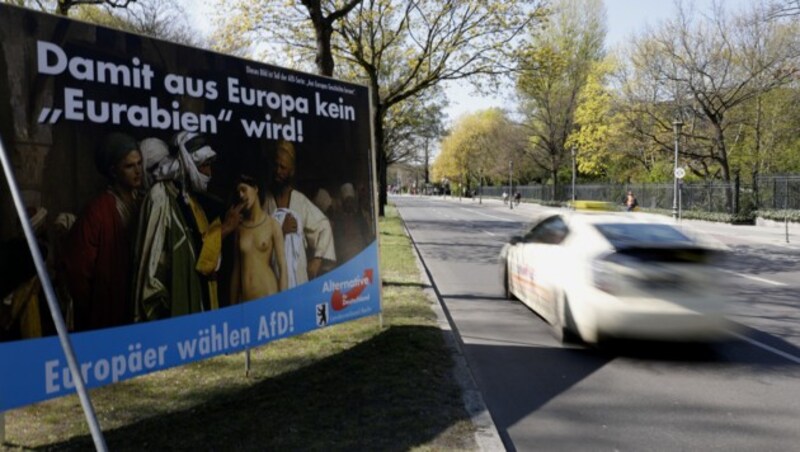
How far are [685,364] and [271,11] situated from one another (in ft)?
49.6

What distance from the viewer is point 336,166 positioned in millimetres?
7102

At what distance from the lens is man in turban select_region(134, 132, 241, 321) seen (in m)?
4.91

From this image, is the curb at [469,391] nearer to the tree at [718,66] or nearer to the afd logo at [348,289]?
the afd logo at [348,289]

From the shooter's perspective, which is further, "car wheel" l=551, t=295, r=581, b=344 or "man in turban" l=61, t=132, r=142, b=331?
"car wheel" l=551, t=295, r=581, b=344

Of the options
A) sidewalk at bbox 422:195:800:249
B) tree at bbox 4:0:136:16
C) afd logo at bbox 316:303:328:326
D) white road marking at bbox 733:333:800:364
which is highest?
tree at bbox 4:0:136:16

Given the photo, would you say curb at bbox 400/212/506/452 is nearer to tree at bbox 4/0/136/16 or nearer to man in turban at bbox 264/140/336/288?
man in turban at bbox 264/140/336/288

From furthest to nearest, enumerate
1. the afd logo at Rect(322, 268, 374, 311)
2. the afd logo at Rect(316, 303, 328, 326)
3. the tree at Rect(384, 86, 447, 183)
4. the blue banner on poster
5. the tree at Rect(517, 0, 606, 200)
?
the tree at Rect(517, 0, 606, 200), the tree at Rect(384, 86, 447, 183), the afd logo at Rect(322, 268, 374, 311), the afd logo at Rect(316, 303, 328, 326), the blue banner on poster

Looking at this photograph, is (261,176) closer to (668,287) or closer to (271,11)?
(668,287)

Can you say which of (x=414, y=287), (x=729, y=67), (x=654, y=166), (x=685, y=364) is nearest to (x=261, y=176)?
(x=685, y=364)

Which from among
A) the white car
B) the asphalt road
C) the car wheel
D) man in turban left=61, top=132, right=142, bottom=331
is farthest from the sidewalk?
man in turban left=61, top=132, right=142, bottom=331

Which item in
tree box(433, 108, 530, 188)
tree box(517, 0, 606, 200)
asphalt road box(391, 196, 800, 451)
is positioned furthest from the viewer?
tree box(433, 108, 530, 188)

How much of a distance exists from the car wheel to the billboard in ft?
8.81

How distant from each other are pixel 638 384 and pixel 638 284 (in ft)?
3.51

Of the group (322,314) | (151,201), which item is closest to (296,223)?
(322,314)
